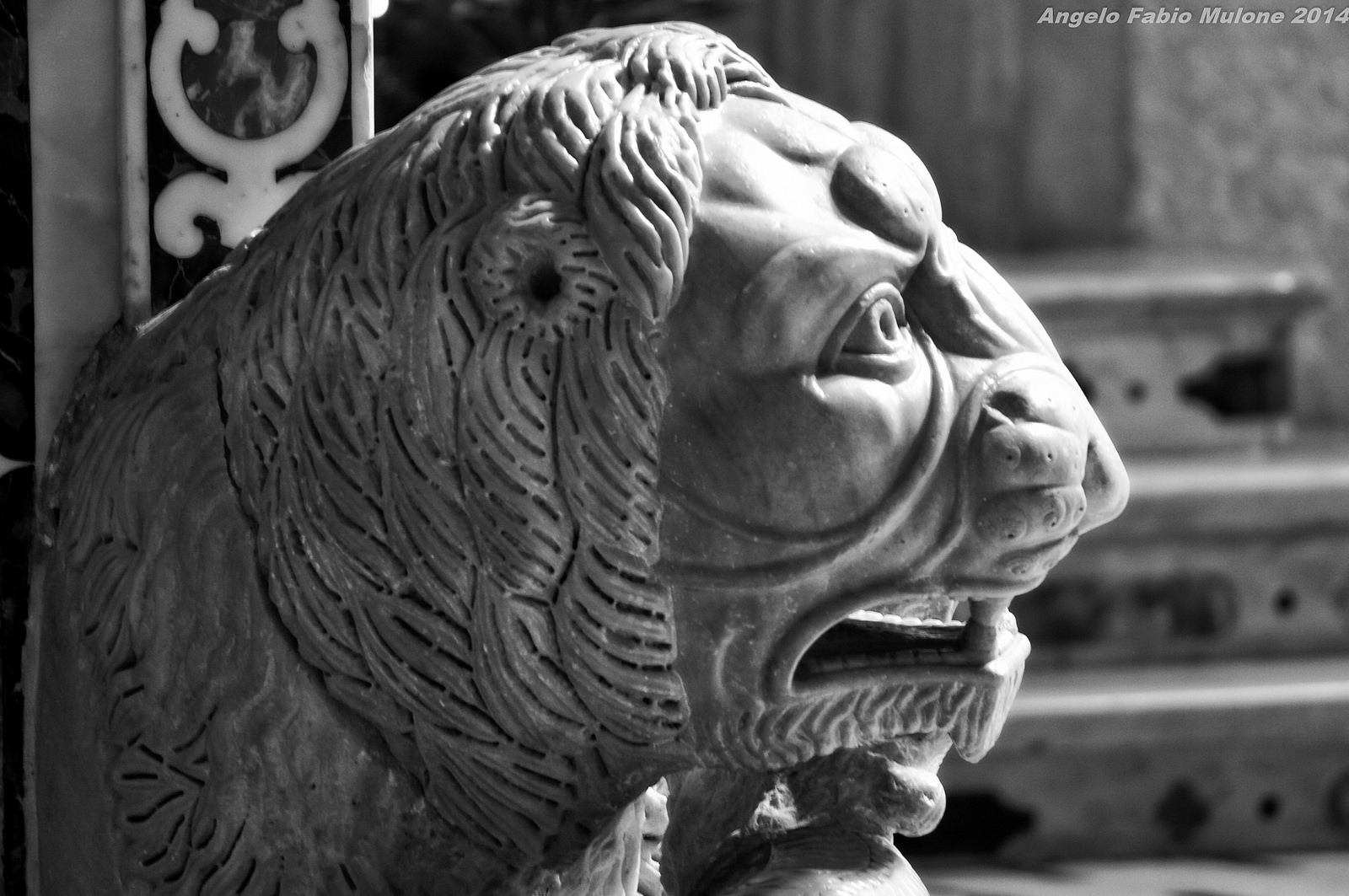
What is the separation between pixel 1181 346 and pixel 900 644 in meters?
2.10

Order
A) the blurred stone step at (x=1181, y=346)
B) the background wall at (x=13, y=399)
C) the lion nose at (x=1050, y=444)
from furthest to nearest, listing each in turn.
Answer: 1. the blurred stone step at (x=1181, y=346)
2. the background wall at (x=13, y=399)
3. the lion nose at (x=1050, y=444)

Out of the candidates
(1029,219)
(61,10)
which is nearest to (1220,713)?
(1029,219)

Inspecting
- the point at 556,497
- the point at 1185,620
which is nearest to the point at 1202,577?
the point at 1185,620

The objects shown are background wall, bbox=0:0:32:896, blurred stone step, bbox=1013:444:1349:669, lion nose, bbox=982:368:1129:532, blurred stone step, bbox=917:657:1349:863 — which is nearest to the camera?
lion nose, bbox=982:368:1129:532

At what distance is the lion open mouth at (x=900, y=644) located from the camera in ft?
2.52

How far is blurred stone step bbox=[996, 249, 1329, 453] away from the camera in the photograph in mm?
2707

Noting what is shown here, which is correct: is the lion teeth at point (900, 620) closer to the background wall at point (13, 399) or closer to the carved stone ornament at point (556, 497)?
the carved stone ornament at point (556, 497)

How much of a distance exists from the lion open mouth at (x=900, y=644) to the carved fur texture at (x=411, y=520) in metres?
0.06

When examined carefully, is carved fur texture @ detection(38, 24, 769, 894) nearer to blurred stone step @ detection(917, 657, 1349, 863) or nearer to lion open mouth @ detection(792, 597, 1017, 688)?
lion open mouth @ detection(792, 597, 1017, 688)

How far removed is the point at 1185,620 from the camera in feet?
8.20

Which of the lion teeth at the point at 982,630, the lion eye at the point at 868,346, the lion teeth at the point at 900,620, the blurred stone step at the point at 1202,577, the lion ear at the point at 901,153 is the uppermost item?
the lion ear at the point at 901,153

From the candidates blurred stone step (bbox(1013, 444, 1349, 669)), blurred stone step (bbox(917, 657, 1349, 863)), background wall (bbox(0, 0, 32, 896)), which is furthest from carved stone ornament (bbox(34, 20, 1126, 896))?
blurred stone step (bbox(1013, 444, 1349, 669))

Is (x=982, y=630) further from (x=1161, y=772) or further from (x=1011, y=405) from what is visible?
(x=1161, y=772)

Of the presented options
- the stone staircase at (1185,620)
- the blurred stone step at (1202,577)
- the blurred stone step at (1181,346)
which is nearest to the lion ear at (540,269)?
the stone staircase at (1185,620)
